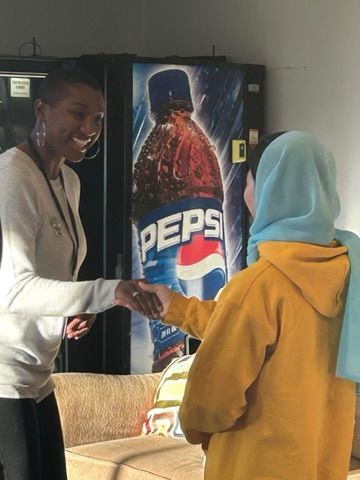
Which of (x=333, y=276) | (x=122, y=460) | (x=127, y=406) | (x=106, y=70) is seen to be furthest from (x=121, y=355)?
(x=333, y=276)

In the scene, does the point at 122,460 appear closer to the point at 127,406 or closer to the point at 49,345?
the point at 127,406

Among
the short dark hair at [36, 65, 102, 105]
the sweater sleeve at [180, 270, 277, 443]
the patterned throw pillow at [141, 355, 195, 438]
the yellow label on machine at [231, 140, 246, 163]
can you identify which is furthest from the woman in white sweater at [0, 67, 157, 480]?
the yellow label on machine at [231, 140, 246, 163]

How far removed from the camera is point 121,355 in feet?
11.0

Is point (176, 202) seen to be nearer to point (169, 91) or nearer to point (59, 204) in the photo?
point (169, 91)

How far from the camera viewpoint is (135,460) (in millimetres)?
2680

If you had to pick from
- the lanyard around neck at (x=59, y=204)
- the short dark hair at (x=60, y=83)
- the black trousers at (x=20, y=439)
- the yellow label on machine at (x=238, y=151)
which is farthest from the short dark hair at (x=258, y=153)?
the yellow label on machine at (x=238, y=151)

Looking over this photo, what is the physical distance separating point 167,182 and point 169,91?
33 centimetres

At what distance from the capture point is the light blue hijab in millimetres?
1601

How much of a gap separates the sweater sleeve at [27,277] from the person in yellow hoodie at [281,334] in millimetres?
307

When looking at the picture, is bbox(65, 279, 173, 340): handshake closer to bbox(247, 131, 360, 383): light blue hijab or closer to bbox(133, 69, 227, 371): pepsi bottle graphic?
bbox(247, 131, 360, 383): light blue hijab

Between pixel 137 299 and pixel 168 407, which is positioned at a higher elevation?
pixel 137 299

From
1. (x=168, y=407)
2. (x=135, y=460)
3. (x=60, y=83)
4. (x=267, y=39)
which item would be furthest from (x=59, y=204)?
(x=267, y=39)

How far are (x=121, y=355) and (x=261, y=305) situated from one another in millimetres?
1837

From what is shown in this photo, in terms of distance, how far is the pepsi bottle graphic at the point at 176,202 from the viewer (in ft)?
10.9
